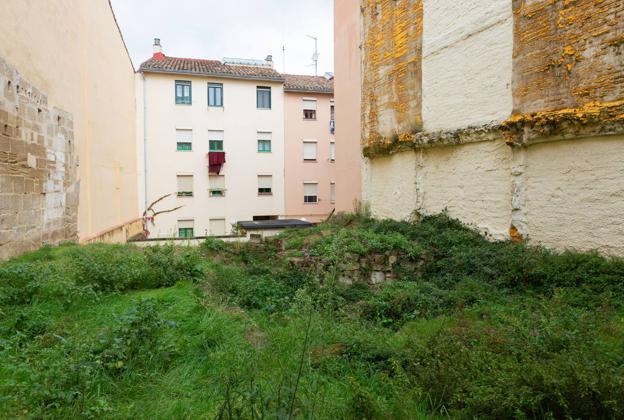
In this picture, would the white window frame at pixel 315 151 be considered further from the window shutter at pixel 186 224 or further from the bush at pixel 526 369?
the bush at pixel 526 369

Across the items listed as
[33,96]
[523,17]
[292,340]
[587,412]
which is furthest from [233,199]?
[587,412]

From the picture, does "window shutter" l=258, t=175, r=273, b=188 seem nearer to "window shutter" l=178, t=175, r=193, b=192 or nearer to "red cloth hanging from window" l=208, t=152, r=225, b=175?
"red cloth hanging from window" l=208, t=152, r=225, b=175

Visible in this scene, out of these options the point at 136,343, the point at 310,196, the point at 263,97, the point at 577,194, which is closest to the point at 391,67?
the point at 577,194

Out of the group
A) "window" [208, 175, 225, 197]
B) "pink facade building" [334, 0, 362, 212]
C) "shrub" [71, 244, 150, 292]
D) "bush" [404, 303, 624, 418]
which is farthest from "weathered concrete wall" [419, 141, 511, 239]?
"window" [208, 175, 225, 197]

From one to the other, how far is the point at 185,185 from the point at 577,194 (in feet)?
68.4

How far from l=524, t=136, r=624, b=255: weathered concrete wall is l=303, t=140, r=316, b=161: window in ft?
63.9

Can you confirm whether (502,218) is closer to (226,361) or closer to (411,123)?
(411,123)

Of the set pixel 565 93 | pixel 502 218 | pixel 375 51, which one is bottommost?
pixel 502 218

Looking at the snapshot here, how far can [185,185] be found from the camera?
939 inches

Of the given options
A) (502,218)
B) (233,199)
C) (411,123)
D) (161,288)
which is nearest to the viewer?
(161,288)

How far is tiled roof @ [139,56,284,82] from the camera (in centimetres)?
2289

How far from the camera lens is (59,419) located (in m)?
2.50

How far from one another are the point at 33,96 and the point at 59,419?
22.8ft

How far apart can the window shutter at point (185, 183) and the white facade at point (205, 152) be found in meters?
0.08
